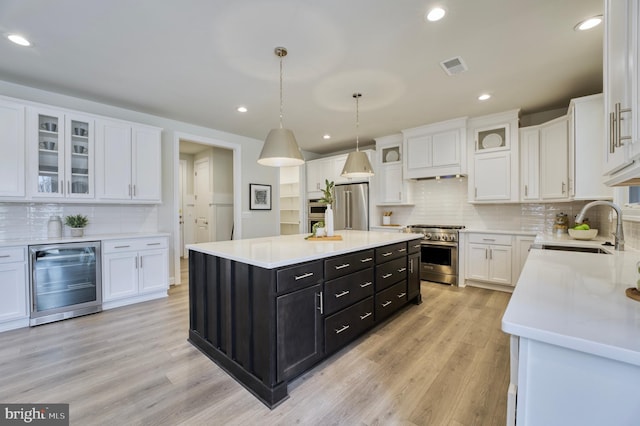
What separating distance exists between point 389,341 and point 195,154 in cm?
628

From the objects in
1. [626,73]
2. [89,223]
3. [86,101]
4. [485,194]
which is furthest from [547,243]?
[86,101]

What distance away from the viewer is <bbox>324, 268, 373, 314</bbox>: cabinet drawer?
6.84 ft

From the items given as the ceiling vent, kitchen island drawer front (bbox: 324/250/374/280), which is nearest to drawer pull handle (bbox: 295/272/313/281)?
kitchen island drawer front (bbox: 324/250/374/280)

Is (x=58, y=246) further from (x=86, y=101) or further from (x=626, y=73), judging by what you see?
(x=626, y=73)

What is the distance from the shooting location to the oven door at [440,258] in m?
4.25

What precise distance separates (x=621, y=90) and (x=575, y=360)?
102 centimetres

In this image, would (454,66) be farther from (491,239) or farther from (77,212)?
(77,212)

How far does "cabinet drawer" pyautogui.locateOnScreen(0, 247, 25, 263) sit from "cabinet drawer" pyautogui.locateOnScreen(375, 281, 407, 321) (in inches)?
140

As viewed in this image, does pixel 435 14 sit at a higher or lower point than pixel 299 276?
higher

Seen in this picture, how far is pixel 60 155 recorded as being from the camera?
10.4 ft

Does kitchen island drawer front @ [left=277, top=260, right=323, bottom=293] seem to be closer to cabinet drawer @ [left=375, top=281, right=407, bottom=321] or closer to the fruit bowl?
cabinet drawer @ [left=375, top=281, right=407, bottom=321]

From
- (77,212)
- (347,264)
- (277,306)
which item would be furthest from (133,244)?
(347,264)

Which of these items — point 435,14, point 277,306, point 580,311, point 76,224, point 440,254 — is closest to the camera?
point 580,311

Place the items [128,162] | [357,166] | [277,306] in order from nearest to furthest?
1. [277,306]
2. [357,166]
3. [128,162]
